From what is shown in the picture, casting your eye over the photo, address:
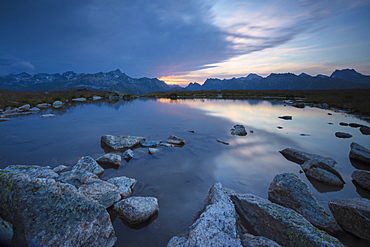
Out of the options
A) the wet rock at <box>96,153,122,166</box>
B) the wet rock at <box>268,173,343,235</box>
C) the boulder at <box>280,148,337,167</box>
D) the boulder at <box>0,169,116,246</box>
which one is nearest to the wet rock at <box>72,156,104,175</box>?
the wet rock at <box>96,153,122,166</box>

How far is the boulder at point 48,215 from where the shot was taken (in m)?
3.68

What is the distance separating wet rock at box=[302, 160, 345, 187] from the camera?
7344 mm

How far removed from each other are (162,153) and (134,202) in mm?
5457

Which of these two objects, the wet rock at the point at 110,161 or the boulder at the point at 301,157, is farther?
the boulder at the point at 301,157

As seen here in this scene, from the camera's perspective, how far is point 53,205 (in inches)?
161

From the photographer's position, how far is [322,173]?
299 inches

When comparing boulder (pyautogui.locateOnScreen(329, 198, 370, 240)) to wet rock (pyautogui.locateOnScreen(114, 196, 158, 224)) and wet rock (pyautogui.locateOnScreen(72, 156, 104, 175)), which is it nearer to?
wet rock (pyautogui.locateOnScreen(114, 196, 158, 224))

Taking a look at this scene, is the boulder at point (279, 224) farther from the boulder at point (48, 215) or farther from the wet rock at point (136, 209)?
the boulder at point (48, 215)

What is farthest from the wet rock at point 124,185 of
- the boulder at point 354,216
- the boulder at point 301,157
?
the boulder at point 301,157

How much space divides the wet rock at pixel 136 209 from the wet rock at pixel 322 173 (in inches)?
299

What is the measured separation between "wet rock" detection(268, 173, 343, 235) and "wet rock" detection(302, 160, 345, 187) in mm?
2276

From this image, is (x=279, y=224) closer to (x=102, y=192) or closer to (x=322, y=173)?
(x=322, y=173)

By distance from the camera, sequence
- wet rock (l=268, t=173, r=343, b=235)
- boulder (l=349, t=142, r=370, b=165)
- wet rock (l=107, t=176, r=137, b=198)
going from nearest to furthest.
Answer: wet rock (l=268, t=173, r=343, b=235), wet rock (l=107, t=176, r=137, b=198), boulder (l=349, t=142, r=370, b=165)

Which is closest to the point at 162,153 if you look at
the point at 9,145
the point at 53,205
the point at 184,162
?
the point at 184,162
